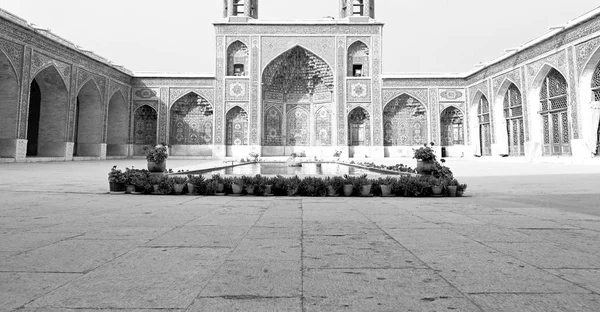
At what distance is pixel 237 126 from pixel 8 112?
10144 millimetres

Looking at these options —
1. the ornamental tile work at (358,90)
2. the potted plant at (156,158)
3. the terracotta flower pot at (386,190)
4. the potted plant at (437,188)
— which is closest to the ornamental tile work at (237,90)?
the ornamental tile work at (358,90)

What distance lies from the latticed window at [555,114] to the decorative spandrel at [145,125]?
64.8 ft

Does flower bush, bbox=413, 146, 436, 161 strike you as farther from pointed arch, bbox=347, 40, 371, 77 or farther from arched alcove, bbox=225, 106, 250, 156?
pointed arch, bbox=347, 40, 371, 77

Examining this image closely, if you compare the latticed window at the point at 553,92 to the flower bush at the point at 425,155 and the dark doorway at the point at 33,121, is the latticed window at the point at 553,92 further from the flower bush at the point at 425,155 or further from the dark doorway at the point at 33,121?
the dark doorway at the point at 33,121

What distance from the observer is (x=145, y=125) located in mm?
20594

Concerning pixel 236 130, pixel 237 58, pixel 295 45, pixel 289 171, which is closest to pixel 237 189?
pixel 289 171

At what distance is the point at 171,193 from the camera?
4551 mm

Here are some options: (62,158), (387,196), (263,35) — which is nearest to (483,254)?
(387,196)

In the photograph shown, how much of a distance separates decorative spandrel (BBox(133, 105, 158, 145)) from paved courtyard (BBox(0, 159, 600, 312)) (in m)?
19.0

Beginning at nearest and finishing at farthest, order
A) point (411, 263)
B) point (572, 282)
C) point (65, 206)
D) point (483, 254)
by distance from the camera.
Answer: point (572, 282), point (411, 263), point (483, 254), point (65, 206)

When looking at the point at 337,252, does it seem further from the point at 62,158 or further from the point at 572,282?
the point at 62,158

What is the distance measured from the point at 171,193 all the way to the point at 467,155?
64.6 ft

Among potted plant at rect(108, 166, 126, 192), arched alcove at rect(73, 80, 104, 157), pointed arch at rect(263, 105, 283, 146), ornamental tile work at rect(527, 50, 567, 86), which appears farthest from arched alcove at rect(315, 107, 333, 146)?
potted plant at rect(108, 166, 126, 192)

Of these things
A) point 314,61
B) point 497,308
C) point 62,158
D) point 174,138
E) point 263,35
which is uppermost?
point 263,35
